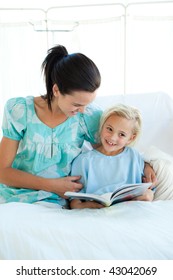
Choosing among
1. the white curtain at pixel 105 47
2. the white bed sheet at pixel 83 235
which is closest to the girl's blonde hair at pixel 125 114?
the white bed sheet at pixel 83 235

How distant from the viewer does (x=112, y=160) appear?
61.5 inches

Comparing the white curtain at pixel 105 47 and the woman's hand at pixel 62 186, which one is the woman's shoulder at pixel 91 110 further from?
the white curtain at pixel 105 47

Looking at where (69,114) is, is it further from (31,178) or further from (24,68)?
(24,68)

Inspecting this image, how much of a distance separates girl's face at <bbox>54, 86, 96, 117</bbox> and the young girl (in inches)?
6.7

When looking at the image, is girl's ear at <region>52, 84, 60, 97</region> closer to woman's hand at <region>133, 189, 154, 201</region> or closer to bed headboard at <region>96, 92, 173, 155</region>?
woman's hand at <region>133, 189, 154, 201</region>

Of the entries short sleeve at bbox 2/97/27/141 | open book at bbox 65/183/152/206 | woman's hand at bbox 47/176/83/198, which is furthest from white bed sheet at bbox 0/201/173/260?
short sleeve at bbox 2/97/27/141

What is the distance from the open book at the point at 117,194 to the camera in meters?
1.30

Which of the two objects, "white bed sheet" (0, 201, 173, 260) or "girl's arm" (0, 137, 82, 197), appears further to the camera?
"girl's arm" (0, 137, 82, 197)

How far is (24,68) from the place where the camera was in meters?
2.45

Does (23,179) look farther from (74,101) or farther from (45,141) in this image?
(74,101)

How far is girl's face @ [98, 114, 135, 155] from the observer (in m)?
1.50
